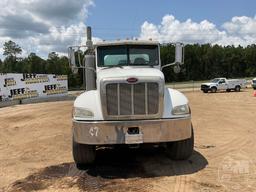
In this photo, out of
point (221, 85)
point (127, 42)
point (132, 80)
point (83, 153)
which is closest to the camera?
point (132, 80)

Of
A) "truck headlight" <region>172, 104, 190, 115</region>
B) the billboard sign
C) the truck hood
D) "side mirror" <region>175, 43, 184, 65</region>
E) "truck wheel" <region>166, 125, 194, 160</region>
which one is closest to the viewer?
the truck hood

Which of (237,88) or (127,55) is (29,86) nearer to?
(237,88)

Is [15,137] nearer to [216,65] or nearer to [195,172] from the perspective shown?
[195,172]

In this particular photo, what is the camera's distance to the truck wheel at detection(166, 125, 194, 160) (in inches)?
350

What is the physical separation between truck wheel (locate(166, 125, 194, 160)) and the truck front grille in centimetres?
125

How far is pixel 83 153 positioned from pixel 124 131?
1.14 meters

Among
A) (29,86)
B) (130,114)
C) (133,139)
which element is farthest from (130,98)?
(29,86)

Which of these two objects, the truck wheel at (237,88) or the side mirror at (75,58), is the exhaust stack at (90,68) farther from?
the truck wheel at (237,88)

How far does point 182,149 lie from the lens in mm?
8938

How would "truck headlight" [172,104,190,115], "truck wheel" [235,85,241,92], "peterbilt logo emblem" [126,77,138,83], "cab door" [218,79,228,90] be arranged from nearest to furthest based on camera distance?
"peterbilt logo emblem" [126,77,138,83], "truck headlight" [172,104,190,115], "cab door" [218,79,228,90], "truck wheel" [235,85,241,92]

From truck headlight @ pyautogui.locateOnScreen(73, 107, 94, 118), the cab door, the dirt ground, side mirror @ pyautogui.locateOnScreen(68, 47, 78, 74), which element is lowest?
the cab door

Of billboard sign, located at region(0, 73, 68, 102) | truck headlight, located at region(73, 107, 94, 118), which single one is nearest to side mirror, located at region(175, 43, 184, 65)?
truck headlight, located at region(73, 107, 94, 118)

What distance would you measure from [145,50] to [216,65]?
10984 centimetres

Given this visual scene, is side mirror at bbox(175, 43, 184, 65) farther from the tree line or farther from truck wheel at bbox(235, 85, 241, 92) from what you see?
the tree line
